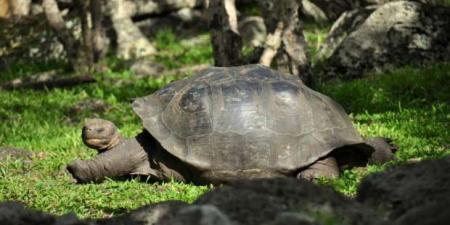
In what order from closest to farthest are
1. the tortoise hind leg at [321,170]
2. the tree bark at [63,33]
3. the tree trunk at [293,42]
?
the tortoise hind leg at [321,170] < the tree trunk at [293,42] < the tree bark at [63,33]

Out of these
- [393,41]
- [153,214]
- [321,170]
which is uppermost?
[153,214]

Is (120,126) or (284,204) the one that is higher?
(284,204)

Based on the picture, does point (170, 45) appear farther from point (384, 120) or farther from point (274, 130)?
point (274, 130)

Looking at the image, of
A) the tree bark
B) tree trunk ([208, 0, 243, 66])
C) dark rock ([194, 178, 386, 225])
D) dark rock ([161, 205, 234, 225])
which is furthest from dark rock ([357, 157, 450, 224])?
the tree bark

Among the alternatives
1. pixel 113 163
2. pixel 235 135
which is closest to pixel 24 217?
pixel 235 135

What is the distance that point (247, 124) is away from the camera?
6.20 metres

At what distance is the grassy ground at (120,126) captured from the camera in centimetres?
613

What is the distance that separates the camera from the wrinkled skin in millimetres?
6547

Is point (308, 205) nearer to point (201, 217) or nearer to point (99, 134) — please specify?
point (201, 217)

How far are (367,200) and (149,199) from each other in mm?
2466

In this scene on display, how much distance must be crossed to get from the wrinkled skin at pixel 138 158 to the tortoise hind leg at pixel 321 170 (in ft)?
0.27

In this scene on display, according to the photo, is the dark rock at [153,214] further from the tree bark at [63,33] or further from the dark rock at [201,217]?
the tree bark at [63,33]

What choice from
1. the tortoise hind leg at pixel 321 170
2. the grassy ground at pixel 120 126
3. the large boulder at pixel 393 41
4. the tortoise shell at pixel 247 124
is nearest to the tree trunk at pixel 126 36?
the grassy ground at pixel 120 126

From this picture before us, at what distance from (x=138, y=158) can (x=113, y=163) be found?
23 cm
